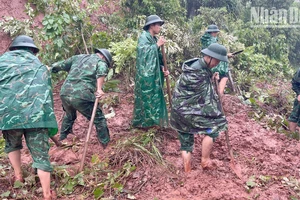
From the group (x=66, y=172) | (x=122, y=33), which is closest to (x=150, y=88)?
(x=66, y=172)

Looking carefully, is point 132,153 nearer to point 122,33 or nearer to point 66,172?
point 66,172

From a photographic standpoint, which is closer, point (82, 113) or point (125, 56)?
point (82, 113)

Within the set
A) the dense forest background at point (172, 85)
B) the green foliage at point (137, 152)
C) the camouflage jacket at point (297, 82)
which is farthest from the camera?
the camouflage jacket at point (297, 82)

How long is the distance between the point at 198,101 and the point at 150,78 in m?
1.23

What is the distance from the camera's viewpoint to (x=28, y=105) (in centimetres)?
300

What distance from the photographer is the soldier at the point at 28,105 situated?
298cm

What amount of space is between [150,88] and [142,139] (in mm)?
775

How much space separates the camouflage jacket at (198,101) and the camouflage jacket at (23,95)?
4.86 ft

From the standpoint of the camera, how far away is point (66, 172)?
11.8ft

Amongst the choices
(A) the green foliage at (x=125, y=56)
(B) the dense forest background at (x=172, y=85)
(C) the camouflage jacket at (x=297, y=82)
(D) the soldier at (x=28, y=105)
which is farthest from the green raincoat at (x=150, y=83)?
(C) the camouflage jacket at (x=297, y=82)

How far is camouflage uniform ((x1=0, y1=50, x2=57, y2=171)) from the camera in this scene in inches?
117

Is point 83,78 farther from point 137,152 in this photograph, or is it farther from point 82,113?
point 137,152

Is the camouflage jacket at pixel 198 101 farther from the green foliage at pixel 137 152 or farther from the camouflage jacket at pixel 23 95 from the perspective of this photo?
the camouflage jacket at pixel 23 95

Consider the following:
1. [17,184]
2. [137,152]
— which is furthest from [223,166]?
[17,184]
